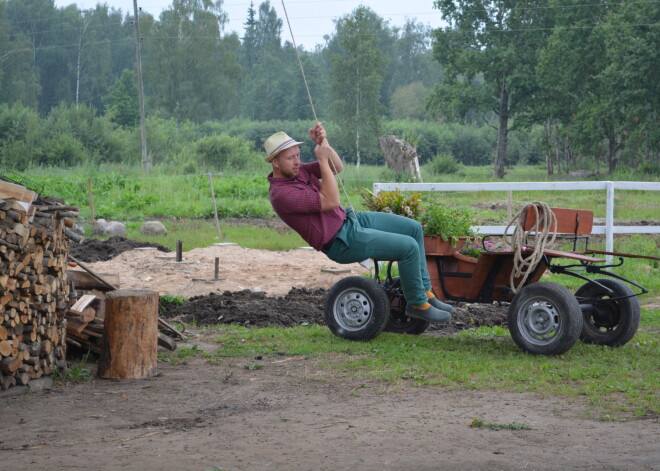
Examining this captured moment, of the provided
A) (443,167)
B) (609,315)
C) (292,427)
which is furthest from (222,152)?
(292,427)

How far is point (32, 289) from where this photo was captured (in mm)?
6316

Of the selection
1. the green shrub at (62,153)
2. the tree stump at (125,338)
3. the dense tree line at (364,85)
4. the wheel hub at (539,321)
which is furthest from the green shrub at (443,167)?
the tree stump at (125,338)

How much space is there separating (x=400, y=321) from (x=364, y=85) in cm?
5447

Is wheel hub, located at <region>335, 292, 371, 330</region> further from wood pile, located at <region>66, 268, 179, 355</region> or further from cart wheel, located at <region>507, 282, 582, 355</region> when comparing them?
wood pile, located at <region>66, 268, 179, 355</region>

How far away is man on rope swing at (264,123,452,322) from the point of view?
23.5 feet

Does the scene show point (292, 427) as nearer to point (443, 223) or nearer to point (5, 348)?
point (5, 348)

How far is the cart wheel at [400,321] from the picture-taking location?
27.0 feet

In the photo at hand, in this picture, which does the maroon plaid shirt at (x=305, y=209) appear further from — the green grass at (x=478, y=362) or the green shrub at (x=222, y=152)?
the green shrub at (x=222, y=152)

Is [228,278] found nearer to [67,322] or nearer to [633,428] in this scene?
[67,322]

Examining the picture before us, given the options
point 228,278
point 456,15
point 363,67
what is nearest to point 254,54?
point 363,67

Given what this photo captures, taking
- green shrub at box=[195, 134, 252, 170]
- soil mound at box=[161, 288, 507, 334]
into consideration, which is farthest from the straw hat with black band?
green shrub at box=[195, 134, 252, 170]

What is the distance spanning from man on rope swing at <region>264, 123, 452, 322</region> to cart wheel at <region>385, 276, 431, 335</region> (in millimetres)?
709

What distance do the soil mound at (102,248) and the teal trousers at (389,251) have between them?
8.06 m

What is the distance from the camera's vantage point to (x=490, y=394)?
19.7 ft
